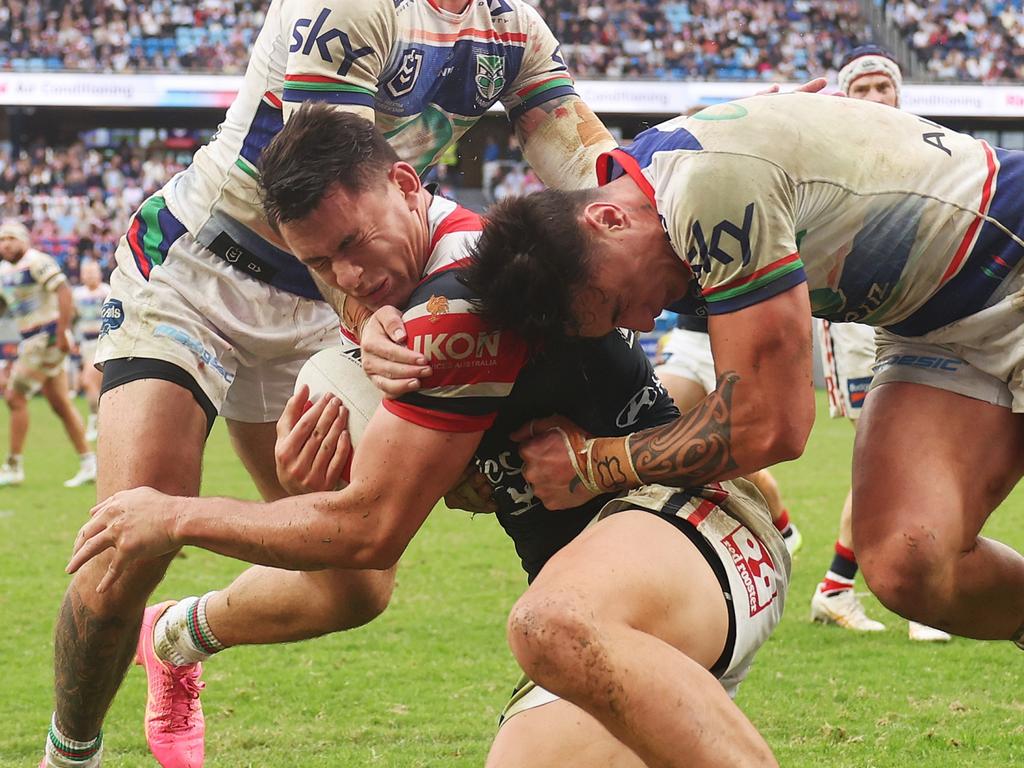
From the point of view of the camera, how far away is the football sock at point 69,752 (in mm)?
4223

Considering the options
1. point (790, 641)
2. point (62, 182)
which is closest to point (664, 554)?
point (790, 641)

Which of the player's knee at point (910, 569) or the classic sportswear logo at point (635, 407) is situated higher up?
the classic sportswear logo at point (635, 407)

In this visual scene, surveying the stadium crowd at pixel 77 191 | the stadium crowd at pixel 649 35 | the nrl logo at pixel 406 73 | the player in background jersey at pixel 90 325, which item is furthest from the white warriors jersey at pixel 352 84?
the stadium crowd at pixel 649 35

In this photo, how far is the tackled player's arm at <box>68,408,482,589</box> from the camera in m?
3.16

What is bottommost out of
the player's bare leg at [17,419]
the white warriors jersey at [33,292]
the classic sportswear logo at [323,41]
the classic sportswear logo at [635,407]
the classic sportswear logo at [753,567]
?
the player's bare leg at [17,419]

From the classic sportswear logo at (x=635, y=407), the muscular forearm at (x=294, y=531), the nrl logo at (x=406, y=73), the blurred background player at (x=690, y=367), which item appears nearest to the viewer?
the muscular forearm at (x=294, y=531)

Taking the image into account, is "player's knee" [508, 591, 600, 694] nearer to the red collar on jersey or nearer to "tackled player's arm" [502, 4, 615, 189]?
the red collar on jersey

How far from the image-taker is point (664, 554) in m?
3.13

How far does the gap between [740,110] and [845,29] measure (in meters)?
32.8

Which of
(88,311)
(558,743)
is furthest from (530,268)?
(88,311)

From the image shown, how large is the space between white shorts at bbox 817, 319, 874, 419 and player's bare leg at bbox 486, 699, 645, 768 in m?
3.58

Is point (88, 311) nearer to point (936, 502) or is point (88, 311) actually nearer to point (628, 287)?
point (936, 502)

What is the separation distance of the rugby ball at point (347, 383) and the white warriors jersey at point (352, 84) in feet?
2.59

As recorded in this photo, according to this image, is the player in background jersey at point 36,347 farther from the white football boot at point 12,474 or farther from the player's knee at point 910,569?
the player's knee at point 910,569
